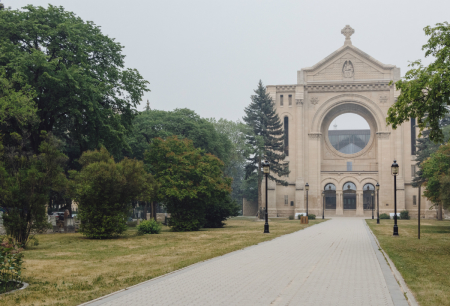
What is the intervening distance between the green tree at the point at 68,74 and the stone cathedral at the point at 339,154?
37.6m

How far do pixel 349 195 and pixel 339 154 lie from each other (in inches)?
253

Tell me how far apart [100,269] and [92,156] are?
15.4 metres

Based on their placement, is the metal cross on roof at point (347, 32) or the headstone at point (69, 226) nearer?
the headstone at point (69, 226)

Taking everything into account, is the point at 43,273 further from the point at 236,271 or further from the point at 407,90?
the point at 407,90

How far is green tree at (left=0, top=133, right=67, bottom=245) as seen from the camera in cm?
1783

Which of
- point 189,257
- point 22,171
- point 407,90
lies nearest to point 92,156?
point 22,171

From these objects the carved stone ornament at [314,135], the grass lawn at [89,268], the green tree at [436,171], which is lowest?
the grass lawn at [89,268]

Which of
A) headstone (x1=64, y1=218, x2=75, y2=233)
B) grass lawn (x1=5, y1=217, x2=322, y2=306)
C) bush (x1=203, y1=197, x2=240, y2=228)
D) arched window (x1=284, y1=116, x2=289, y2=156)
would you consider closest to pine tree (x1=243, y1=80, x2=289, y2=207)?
arched window (x1=284, y1=116, x2=289, y2=156)

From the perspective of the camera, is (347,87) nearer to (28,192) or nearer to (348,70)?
(348,70)

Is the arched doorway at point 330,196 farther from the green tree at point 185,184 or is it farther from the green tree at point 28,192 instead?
the green tree at point 28,192

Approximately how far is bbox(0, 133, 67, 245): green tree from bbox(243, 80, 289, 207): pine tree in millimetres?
43155

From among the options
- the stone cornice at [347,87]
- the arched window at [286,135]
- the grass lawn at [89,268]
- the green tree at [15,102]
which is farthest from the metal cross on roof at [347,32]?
the grass lawn at [89,268]

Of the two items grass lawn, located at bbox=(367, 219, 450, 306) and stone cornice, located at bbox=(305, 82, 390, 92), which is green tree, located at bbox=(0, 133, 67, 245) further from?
stone cornice, located at bbox=(305, 82, 390, 92)

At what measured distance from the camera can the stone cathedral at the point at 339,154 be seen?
66.0 metres
